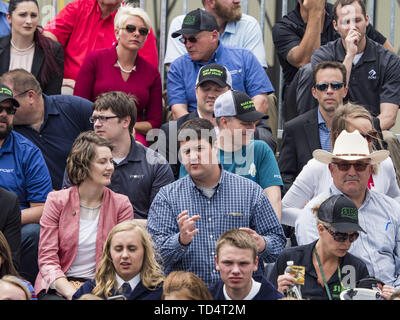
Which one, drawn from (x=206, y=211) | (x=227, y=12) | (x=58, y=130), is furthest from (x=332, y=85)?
(x=58, y=130)

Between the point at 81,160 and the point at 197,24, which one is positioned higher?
the point at 197,24

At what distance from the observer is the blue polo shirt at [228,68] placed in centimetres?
886

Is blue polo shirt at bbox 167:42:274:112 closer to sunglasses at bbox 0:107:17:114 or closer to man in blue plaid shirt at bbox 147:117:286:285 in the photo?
sunglasses at bbox 0:107:17:114

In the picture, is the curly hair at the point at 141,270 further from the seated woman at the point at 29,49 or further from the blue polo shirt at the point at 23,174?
the seated woman at the point at 29,49

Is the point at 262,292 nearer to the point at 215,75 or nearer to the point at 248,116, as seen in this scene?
the point at 248,116

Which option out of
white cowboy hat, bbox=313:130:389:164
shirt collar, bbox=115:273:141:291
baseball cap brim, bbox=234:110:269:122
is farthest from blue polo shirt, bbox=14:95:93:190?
white cowboy hat, bbox=313:130:389:164

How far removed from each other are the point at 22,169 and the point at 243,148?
1.74m

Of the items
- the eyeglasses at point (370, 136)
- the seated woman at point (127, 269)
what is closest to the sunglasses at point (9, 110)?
the seated woman at point (127, 269)

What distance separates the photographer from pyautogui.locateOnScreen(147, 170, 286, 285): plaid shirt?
6648 millimetres

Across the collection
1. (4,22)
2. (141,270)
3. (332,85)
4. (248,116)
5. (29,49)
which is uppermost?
(4,22)

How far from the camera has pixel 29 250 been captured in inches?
287

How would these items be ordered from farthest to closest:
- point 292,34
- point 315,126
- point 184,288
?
point 292,34
point 315,126
point 184,288

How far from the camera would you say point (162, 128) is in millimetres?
8281

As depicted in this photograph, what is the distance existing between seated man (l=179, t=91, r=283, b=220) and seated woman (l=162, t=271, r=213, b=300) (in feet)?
5.53
